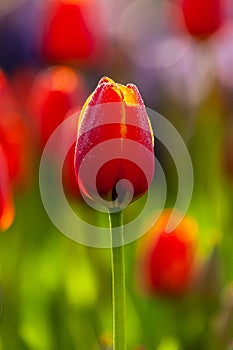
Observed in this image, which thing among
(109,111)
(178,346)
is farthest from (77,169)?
(178,346)

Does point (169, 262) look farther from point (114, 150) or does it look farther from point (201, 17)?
point (201, 17)

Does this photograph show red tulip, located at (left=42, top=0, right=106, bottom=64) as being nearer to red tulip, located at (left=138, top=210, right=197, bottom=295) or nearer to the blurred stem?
red tulip, located at (left=138, top=210, right=197, bottom=295)

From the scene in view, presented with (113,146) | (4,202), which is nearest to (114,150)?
(113,146)

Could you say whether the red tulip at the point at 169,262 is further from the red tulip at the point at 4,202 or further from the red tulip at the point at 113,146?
the red tulip at the point at 113,146

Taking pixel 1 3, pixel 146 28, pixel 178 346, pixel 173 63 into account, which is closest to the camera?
pixel 178 346

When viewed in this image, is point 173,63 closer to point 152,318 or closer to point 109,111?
point 152,318

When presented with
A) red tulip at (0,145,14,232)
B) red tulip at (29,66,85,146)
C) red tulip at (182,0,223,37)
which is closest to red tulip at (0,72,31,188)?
red tulip at (29,66,85,146)
